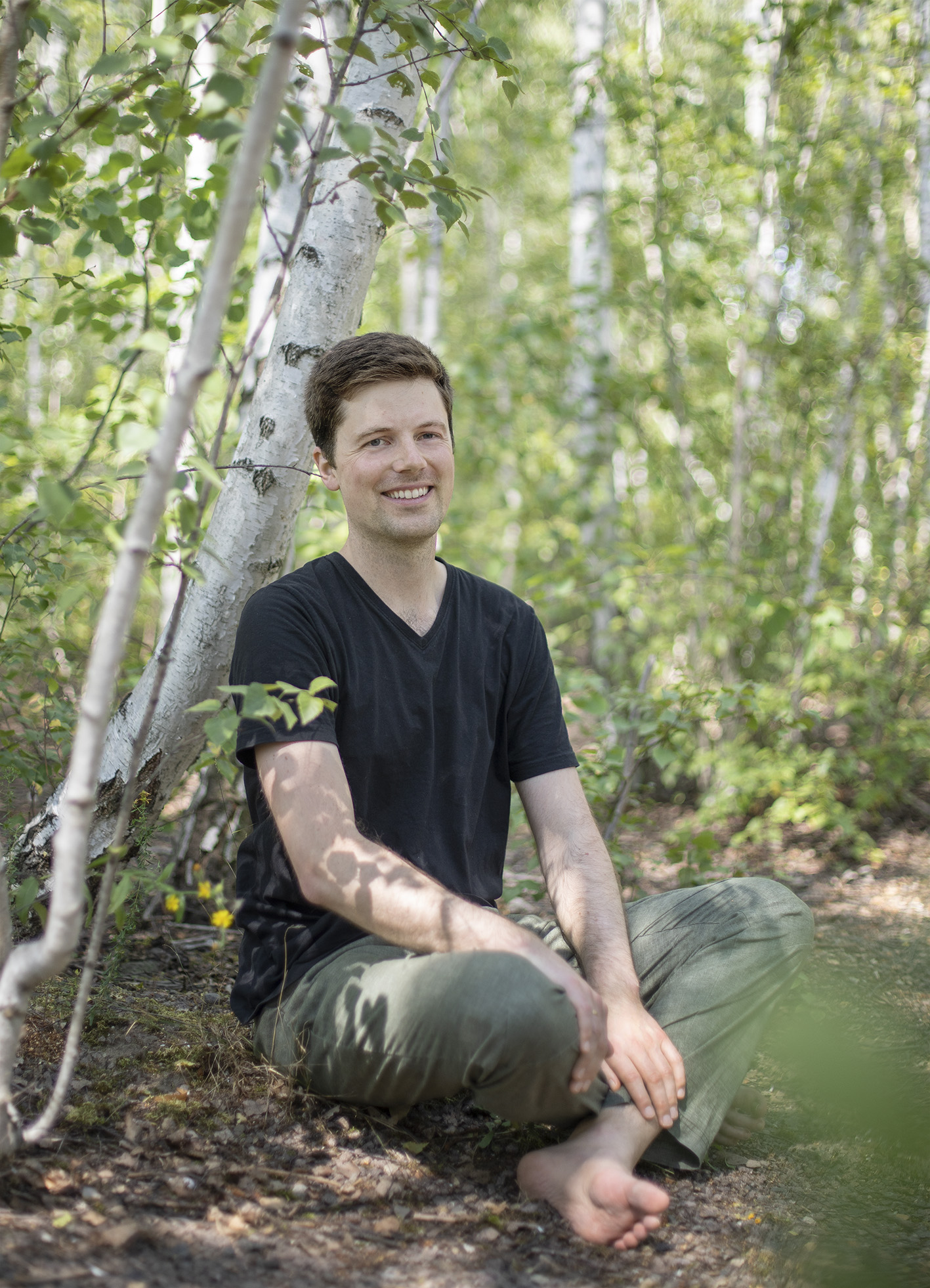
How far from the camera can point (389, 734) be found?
216 cm

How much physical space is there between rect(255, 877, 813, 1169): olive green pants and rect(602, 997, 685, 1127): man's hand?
2.7 inches

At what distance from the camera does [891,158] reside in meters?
5.21

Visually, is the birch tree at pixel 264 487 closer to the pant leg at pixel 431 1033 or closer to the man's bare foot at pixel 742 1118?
the pant leg at pixel 431 1033

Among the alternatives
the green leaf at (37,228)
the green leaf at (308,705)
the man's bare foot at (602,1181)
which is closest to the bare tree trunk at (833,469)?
the man's bare foot at (602,1181)

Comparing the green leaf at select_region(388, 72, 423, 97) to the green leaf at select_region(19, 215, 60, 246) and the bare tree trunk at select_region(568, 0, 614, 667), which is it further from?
the bare tree trunk at select_region(568, 0, 614, 667)

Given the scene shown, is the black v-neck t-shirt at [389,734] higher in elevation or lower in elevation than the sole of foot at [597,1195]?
higher

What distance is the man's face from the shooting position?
230cm

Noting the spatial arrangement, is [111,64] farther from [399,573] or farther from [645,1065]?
[645,1065]

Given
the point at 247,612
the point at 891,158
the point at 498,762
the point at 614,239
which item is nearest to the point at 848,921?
the point at 498,762

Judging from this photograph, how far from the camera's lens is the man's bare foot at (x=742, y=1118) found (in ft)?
6.95

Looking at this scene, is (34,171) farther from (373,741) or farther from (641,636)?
(641,636)

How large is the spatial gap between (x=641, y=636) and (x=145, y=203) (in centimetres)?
389

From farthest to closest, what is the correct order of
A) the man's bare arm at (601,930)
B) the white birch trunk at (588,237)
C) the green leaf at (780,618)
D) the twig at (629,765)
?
the white birch trunk at (588,237), the green leaf at (780,618), the twig at (629,765), the man's bare arm at (601,930)

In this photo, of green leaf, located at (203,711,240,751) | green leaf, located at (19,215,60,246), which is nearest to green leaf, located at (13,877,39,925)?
green leaf, located at (203,711,240,751)
